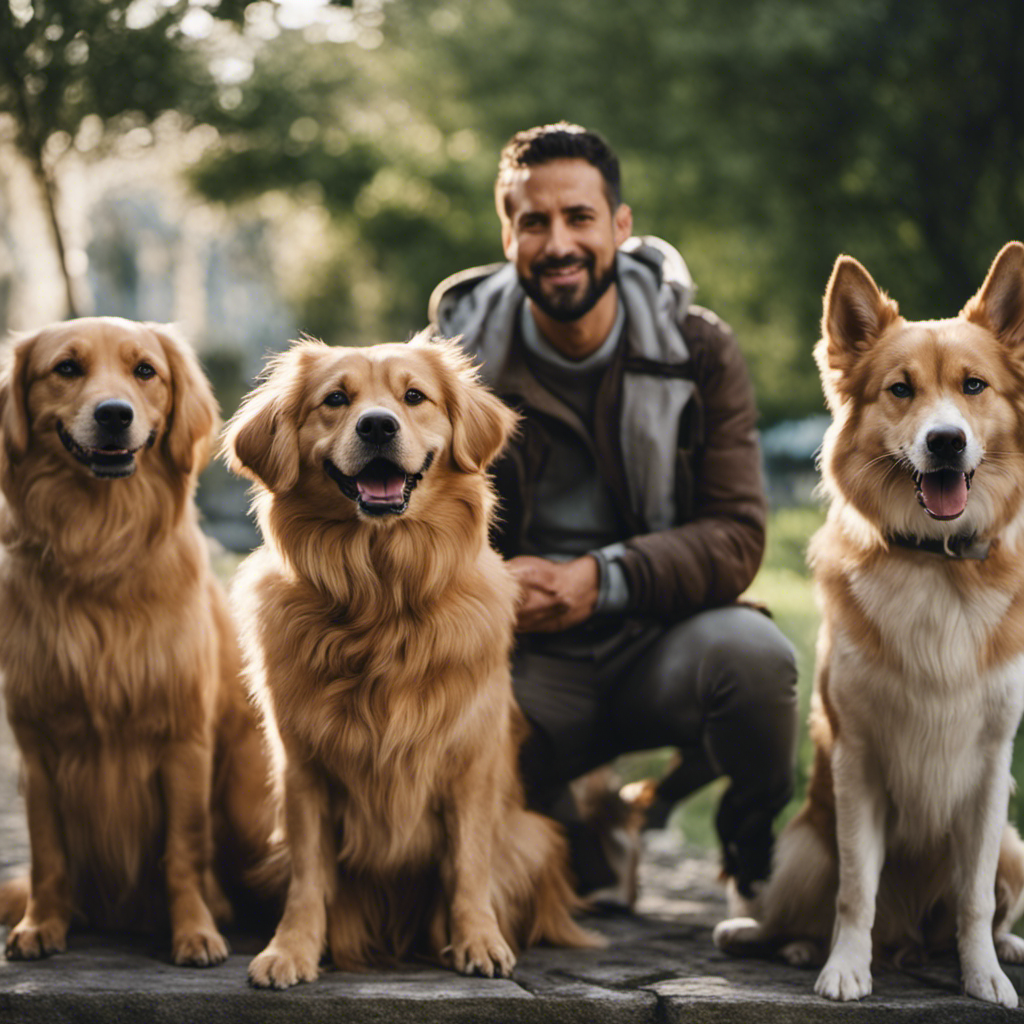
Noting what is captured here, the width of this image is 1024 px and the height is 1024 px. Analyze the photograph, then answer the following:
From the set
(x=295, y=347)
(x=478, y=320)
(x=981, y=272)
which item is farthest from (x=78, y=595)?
(x=981, y=272)

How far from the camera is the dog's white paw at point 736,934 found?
308 cm

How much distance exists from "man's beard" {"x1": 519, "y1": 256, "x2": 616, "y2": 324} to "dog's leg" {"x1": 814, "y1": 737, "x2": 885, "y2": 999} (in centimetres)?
152

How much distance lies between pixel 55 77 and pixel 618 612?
5041mm

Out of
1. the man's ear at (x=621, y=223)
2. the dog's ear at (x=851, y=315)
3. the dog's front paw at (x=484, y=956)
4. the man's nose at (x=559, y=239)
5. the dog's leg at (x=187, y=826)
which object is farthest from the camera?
the man's ear at (x=621, y=223)

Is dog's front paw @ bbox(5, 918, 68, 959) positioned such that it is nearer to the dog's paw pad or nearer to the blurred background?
the dog's paw pad

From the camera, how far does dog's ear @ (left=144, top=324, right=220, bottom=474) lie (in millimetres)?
3135

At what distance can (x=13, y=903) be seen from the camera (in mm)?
3182

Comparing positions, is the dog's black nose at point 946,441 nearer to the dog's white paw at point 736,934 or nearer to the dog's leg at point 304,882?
the dog's white paw at point 736,934

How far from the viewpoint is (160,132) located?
9.26 meters

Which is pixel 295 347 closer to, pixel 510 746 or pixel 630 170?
pixel 510 746

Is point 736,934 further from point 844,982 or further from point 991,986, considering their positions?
point 991,986

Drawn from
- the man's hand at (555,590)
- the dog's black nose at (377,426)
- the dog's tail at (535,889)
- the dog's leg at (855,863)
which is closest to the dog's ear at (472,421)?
the dog's black nose at (377,426)

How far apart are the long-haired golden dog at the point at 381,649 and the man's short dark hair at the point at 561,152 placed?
0.97 meters

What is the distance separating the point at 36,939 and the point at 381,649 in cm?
108
